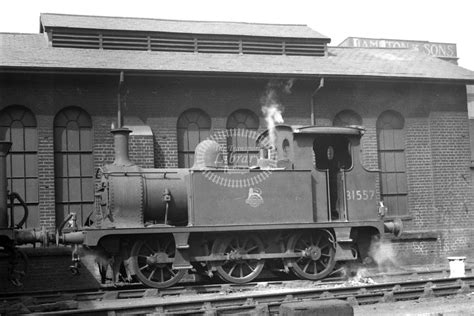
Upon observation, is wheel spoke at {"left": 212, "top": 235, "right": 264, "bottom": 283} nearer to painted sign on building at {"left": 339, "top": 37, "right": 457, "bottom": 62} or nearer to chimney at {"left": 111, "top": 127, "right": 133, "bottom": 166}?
chimney at {"left": 111, "top": 127, "right": 133, "bottom": 166}

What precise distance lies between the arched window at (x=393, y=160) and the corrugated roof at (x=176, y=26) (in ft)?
8.99

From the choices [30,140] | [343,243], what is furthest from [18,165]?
[343,243]

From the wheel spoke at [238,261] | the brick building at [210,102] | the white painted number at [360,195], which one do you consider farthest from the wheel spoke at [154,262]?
the white painted number at [360,195]

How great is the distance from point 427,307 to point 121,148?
5954mm

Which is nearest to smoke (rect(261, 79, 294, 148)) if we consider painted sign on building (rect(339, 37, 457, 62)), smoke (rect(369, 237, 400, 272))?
smoke (rect(369, 237, 400, 272))

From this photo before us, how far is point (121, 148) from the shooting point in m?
12.1

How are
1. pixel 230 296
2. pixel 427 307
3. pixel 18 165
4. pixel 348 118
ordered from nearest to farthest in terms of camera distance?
pixel 427 307 < pixel 230 296 < pixel 18 165 < pixel 348 118

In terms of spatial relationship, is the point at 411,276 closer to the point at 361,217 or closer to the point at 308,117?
the point at 361,217

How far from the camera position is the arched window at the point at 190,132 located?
15.0 m

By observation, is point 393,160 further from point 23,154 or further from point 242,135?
point 23,154

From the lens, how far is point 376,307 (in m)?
9.62

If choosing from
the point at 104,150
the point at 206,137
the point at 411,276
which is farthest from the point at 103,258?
the point at 411,276

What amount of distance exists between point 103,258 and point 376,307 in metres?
4.79

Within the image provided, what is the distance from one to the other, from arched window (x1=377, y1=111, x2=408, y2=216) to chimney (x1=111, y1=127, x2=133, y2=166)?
6947mm
